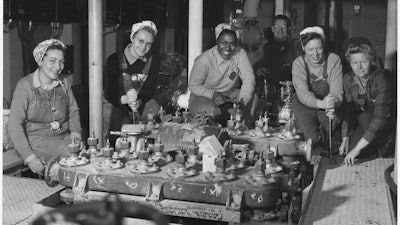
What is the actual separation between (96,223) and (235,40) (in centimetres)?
437

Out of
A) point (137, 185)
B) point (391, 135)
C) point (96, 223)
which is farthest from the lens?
point (391, 135)

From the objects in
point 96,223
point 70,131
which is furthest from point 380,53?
point 96,223

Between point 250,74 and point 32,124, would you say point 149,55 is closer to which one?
point 250,74

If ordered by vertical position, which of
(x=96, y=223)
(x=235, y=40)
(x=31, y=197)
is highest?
(x=235, y=40)

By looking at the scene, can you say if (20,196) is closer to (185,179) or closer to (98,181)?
(98,181)

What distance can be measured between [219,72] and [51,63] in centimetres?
166

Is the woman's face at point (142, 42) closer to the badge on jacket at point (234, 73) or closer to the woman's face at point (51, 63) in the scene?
the badge on jacket at point (234, 73)

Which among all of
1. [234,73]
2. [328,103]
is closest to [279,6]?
[234,73]

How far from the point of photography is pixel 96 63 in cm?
503

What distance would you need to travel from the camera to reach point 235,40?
5273mm

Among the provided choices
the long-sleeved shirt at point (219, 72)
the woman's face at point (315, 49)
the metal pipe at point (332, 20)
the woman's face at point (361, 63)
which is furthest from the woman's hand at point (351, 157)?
the metal pipe at point (332, 20)

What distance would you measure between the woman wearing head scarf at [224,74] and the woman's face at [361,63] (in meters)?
0.90

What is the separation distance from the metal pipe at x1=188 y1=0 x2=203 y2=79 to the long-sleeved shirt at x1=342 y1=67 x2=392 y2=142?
4.60 ft

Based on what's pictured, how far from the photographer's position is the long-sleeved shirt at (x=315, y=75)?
16.7 feet
